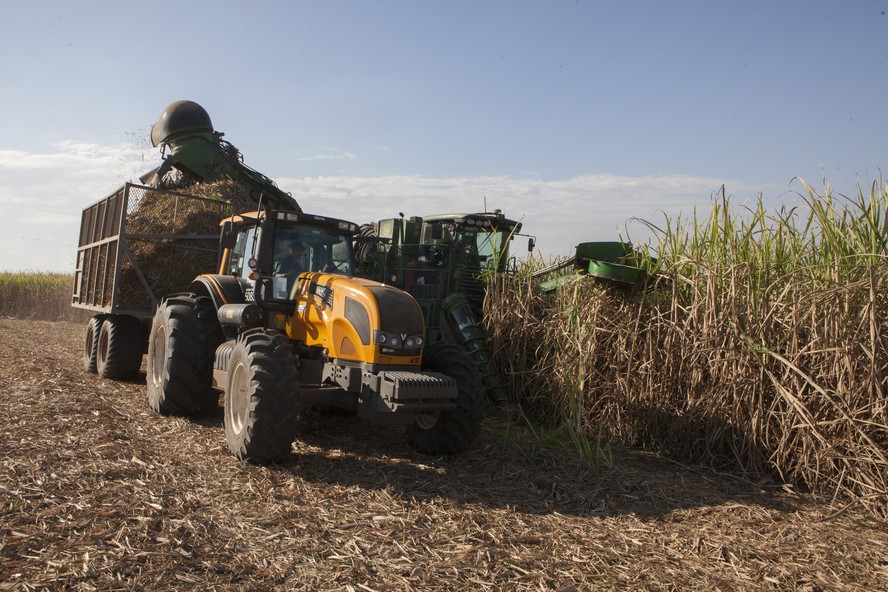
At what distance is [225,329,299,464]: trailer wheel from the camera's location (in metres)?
4.87

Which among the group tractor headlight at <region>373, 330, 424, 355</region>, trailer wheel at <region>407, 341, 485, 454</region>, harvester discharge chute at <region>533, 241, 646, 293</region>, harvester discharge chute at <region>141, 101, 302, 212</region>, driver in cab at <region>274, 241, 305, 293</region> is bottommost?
trailer wheel at <region>407, 341, 485, 454</region>

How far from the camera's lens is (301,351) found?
19.4 feet

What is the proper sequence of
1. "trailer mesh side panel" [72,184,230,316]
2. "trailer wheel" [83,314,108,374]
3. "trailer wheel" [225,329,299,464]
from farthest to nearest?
1. "trailer wheel" [83,314,108,374]
2. "trailer mesh side panel" [72,184,230,316]
3. "trailer wheel" [225,329,299,464]

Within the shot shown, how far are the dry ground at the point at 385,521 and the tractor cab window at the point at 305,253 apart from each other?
1436 millimetres

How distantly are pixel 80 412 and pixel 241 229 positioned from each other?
2.27 m

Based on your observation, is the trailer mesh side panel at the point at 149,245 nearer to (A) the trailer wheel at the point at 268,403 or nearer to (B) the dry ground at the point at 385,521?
(B) the dry ground at the point at 385,521

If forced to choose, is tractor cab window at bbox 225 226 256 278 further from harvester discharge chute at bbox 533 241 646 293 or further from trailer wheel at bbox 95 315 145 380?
harvester discharge chute at bbox 533 241 646 293

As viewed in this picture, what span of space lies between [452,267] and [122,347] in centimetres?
434

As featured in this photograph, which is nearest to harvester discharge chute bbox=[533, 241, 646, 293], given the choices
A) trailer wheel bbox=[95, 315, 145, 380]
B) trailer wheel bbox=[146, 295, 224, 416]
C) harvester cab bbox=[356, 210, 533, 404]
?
harvester cab bbox=[356, 210, 533, 404]

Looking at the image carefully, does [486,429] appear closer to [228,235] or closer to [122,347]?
[228,235]

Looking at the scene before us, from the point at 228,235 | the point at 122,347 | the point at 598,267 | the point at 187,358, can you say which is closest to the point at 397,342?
the point at 598,267

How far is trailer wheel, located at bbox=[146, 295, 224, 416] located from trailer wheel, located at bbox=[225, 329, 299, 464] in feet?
4.70

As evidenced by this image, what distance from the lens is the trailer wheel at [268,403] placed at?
487 centimetres

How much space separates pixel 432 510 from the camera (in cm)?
427
